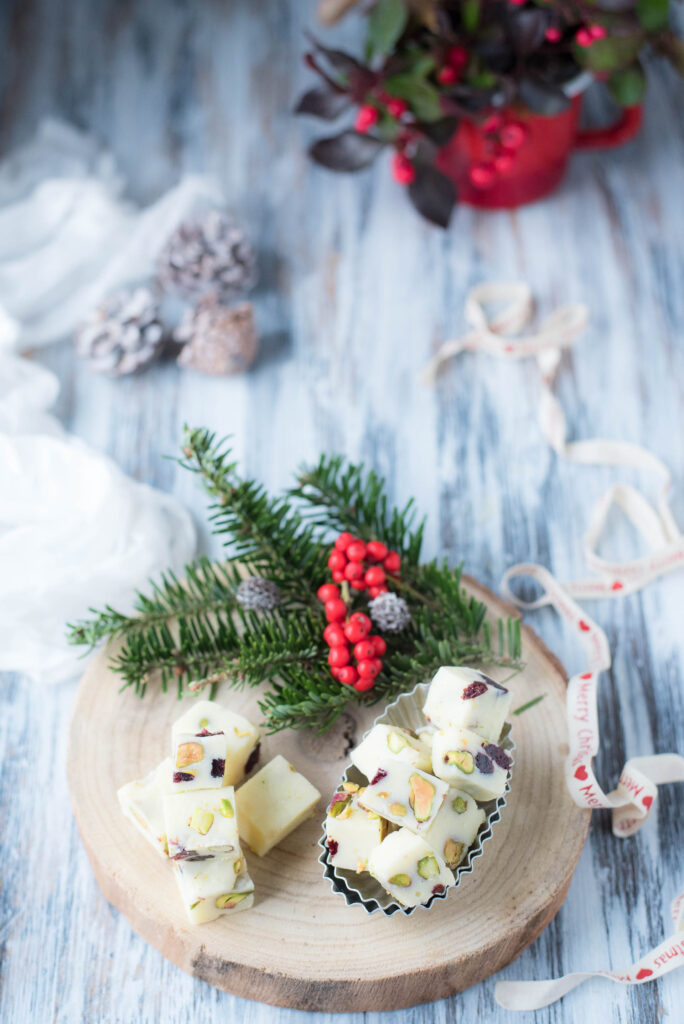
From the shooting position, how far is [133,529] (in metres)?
1.41

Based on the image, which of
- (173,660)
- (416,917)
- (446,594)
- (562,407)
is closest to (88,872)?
(173,660)

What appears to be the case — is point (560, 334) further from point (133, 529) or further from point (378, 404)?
point (133, 529)

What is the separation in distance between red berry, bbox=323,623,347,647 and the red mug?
3.07 feet

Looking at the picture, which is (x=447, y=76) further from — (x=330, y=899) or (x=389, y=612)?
(x=330, y=899)

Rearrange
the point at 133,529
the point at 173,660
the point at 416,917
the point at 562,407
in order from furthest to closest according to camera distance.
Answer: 1. the point at 562,407
2. the point at 133,529
3. the point at 173,660
4. the point at 416,917

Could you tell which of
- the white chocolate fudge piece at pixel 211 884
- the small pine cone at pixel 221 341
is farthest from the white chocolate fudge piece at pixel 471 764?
the small pine cone at pixel 221 341

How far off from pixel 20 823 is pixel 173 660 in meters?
0.31

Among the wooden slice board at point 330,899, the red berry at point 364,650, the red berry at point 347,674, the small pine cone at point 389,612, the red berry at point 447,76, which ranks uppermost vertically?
the red berry at point 447,76

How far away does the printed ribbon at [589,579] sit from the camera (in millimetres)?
1091

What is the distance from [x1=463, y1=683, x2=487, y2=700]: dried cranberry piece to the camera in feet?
3.31

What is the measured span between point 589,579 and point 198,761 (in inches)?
26.1

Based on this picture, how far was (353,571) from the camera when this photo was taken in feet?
3.79

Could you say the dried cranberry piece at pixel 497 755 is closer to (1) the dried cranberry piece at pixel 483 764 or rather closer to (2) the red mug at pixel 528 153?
(1) the dried cranberry piece at pixel 483 764

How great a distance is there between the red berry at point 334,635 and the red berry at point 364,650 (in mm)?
20
